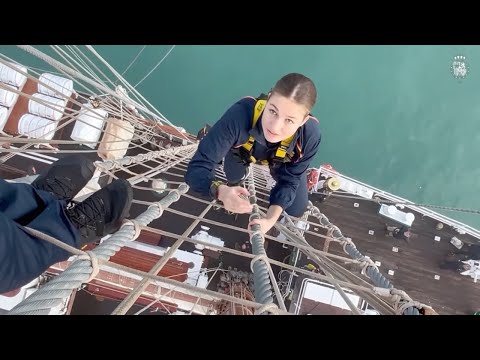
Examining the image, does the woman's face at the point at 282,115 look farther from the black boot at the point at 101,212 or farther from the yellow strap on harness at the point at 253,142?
the black boot at the point at 101,212

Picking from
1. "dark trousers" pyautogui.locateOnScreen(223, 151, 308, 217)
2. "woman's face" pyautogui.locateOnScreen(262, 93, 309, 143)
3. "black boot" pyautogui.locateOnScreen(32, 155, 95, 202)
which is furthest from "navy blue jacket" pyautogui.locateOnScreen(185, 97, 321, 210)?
"black boot" pyautogui.locateOnScreen(32, 155, 95, 202)

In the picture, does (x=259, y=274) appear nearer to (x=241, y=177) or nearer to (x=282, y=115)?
(x=282, y=115)

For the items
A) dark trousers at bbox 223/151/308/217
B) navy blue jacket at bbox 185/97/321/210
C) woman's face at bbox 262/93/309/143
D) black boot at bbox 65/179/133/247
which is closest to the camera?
woman's face at bbox 262/93/309/143

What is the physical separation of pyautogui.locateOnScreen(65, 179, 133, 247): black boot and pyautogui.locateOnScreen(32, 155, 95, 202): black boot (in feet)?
0.96

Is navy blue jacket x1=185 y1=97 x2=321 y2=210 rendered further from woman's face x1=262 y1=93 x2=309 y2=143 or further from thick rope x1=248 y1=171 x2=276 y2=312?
thick rope x1=248 y1=171 x2=276 y2=312

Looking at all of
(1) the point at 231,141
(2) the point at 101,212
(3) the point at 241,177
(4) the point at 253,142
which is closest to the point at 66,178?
(2) the point at 101,212

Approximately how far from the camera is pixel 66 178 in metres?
3.02

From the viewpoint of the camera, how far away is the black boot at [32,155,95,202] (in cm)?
288

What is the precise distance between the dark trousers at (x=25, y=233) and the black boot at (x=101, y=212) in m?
0.10

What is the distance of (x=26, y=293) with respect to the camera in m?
5.29

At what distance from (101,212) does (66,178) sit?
69 cm

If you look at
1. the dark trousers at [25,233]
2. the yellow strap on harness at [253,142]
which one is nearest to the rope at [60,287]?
the dark trousers at [25,233]
